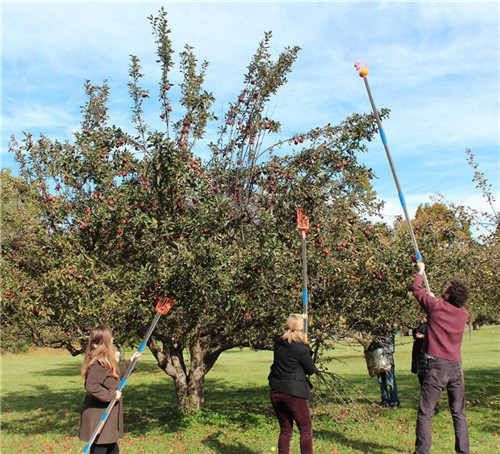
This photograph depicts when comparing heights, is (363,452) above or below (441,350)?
below

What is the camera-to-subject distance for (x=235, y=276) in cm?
678

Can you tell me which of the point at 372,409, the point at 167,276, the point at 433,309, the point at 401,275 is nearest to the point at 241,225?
the point at 167,276

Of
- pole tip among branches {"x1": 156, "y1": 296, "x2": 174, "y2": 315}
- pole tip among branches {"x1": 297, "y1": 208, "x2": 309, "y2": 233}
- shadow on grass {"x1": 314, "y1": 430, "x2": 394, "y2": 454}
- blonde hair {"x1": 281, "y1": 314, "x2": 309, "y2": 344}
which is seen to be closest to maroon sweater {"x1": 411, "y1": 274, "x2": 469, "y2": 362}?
blonde hair {"x1": 281, "y1": 314, "x2": 309, "y2": 344}

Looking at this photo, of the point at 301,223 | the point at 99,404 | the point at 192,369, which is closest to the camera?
the point at 99,404

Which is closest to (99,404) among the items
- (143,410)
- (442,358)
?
(442,358)

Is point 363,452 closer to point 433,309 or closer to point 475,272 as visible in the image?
point 433,309

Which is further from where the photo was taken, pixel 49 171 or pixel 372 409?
pixel 372 409

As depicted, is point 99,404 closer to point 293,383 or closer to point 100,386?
point 100,386

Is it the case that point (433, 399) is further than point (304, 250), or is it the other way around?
point (304, 250)

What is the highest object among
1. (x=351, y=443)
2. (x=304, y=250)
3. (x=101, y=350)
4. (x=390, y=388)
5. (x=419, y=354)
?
(x=304, y=250)

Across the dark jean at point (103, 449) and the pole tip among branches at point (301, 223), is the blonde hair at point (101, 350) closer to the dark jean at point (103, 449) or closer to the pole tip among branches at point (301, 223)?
the dark jean at point (103, 449)

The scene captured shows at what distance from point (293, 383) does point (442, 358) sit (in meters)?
1.64

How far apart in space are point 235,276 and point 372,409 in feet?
18.8

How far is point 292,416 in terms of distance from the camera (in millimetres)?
5832
